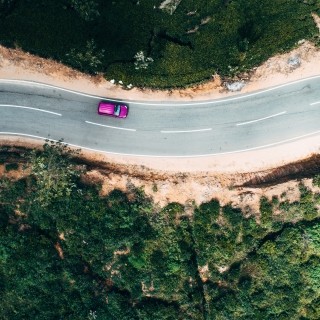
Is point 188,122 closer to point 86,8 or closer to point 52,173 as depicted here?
point 52,173

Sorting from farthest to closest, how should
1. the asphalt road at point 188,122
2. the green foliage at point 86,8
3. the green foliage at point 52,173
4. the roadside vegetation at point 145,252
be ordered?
1. the green foliage at point 86,8
2. the asphalt road at point 188,122
3. the roadside vegetation at point 145,252
4. the green foliage at point 52,173

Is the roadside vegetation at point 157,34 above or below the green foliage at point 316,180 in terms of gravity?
above

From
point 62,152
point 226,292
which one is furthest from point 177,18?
point 226,292

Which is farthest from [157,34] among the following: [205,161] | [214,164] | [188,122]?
[214,164]

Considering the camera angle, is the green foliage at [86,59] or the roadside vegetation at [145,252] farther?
the roadside vegetation at [145,252]

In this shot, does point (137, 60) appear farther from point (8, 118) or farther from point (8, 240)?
point (8, 240)

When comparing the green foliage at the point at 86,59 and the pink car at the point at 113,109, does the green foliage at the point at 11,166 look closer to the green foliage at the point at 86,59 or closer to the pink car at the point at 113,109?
the pink car at the point at 113,109

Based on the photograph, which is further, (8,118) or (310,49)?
(8,118)

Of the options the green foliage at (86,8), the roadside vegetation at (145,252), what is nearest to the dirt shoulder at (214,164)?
the roadside vegetation at (145,252)
